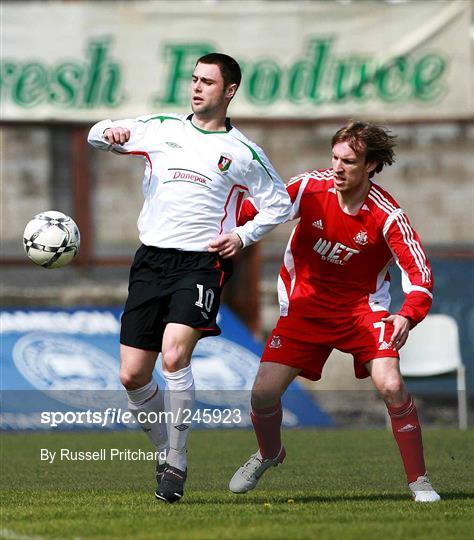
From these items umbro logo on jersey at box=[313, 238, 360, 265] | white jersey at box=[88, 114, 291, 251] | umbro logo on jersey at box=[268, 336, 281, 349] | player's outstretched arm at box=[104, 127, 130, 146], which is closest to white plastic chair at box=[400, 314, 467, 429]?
umbro logo on jersey at box=[268, 336, 281, 349]

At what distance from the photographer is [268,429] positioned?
766cm

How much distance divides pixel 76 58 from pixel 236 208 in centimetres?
969

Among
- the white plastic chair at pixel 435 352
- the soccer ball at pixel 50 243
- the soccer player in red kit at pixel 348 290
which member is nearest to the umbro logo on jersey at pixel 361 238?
the soccer player in red kit at pixel 348 290

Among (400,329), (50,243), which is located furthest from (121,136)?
(400,329)

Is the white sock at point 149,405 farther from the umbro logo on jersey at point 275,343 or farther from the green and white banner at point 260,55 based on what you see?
the green and white banner at point 260,55

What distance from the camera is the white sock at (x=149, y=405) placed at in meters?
7.42

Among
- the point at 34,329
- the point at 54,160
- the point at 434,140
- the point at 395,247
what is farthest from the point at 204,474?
the point at 434,140

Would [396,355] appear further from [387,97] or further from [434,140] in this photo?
[434,140]

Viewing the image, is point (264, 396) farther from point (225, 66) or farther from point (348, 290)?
point (225, 66)

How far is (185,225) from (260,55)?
33.0ft

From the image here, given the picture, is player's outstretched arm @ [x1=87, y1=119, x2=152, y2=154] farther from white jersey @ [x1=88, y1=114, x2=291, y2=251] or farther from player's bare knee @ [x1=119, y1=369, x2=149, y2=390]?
player's bare knee @ [x1=119, y1=369, x2=149, y2=390]

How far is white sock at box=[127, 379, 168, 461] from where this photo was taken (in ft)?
24.3

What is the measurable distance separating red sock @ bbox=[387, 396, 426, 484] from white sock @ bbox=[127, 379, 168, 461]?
4.35ft

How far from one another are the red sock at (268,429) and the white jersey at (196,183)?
1085 millimetres
